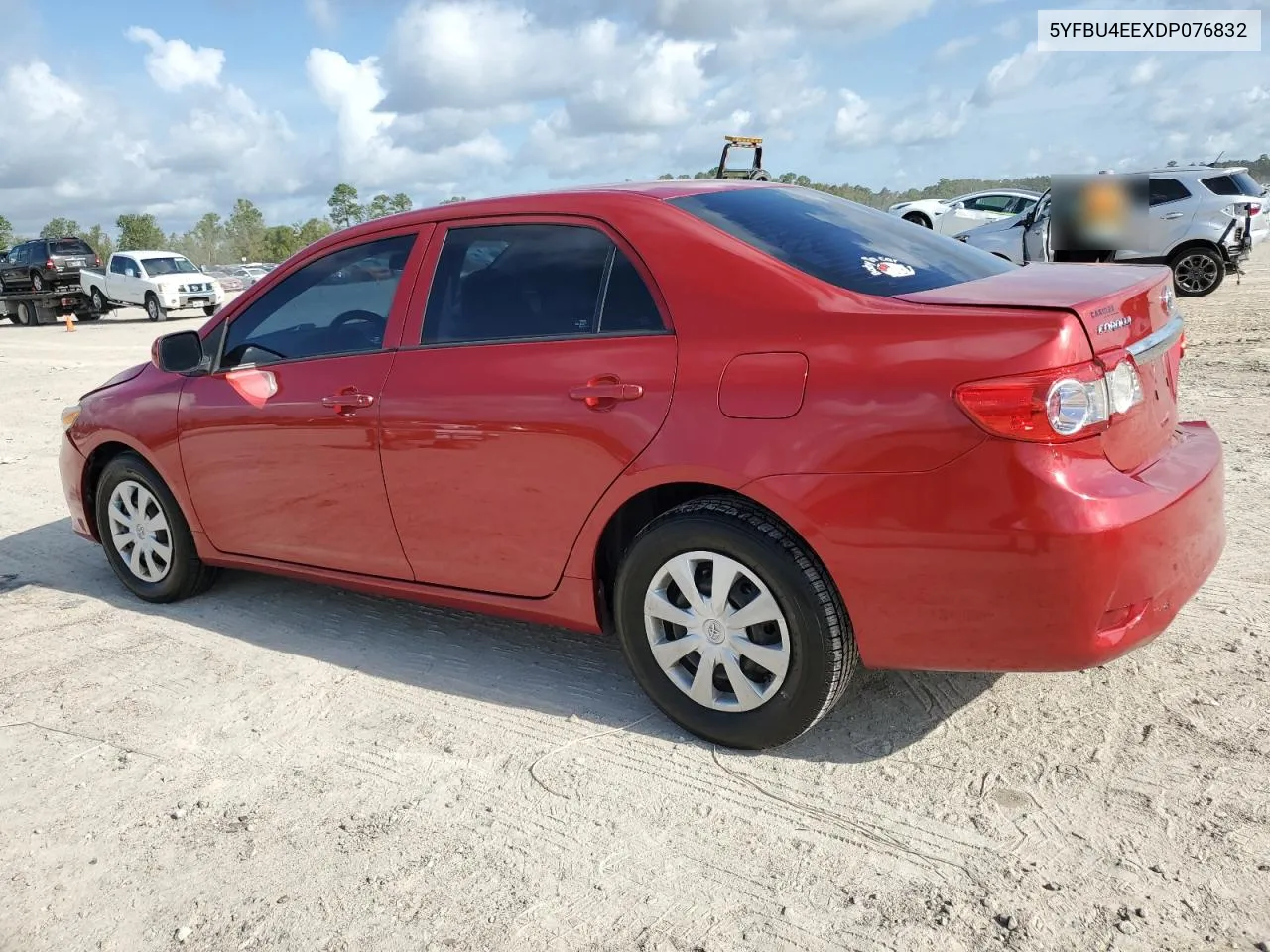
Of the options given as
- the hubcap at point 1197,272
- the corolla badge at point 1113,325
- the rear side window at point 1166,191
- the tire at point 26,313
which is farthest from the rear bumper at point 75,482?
the tire at point 26,313

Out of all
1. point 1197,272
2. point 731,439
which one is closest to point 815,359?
point 731,439

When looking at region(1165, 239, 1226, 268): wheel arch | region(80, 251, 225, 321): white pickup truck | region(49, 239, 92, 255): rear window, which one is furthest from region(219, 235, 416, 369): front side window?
region(49, 239, 92, 255): rear window

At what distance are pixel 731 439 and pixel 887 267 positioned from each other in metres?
0.76

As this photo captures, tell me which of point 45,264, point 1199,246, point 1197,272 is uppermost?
point 45,264

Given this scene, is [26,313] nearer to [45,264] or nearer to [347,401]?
[45,264]

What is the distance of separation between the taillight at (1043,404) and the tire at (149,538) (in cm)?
359

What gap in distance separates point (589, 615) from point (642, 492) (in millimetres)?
494

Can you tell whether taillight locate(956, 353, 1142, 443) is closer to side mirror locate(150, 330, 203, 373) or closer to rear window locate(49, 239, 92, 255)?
side mirror locate(150, 330, 203, 373)

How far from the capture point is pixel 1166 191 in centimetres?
1505

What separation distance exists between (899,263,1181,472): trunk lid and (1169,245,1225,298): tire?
13795 mm

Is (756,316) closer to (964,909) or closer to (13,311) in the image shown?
(964,909)

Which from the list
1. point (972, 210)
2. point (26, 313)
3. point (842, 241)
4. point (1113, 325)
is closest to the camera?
point (1113, 325)

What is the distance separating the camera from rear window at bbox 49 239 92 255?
2882cm

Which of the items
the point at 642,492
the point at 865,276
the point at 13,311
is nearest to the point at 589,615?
the point at 642,492
